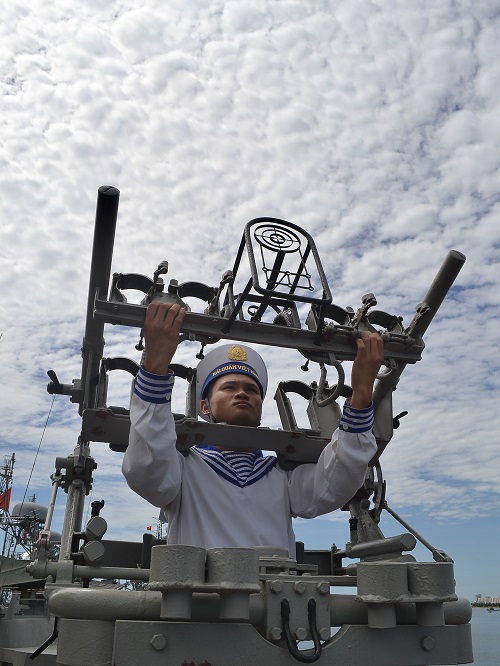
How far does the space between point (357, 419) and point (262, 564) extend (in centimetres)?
101

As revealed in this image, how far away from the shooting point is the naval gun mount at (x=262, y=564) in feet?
5.72

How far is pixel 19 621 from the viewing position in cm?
1321

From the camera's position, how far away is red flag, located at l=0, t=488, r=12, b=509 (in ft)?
88.2

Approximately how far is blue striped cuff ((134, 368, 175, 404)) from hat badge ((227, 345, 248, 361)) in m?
1.10

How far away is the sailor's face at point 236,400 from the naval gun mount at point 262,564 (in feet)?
0.51

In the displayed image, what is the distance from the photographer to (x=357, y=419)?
3006 mm

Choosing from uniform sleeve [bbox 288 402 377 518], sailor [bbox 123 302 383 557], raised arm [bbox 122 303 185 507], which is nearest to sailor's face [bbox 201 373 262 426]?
sailor [bbox 123 302 383 557]

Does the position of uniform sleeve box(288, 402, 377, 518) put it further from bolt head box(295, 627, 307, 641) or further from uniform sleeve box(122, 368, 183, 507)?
bolt head box(295, 627, 307, 641)

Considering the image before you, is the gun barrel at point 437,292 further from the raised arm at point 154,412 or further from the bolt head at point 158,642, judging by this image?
the bolt head at point 158,642

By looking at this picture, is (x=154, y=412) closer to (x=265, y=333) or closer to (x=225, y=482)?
(x=265, y=333)

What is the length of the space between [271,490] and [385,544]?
77cm

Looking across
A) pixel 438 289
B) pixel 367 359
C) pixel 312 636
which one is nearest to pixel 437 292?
pixel 438 289

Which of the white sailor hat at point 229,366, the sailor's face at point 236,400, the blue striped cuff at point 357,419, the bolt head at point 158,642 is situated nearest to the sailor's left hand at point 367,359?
the blue striped cuff at point 357,419

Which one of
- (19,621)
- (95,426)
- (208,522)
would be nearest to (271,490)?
(208,522)
